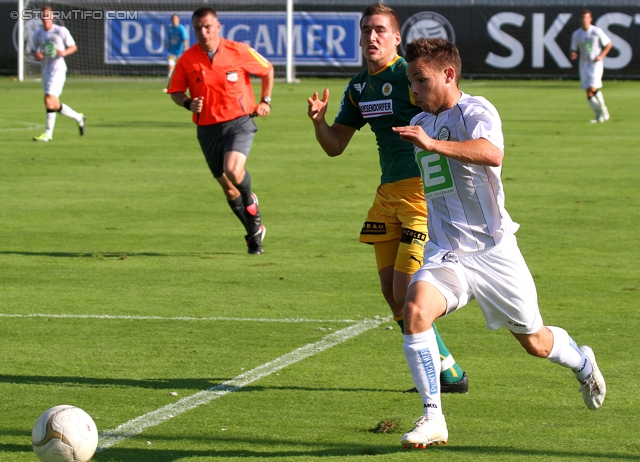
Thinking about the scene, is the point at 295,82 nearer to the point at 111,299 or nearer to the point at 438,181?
the point at 111,299

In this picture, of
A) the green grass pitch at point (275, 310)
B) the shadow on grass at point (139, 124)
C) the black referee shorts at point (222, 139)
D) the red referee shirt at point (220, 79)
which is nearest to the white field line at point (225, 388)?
the green grass pitch at point (275, 310)

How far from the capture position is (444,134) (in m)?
5.57

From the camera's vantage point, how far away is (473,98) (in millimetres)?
5645

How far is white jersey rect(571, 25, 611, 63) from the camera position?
25.2 m

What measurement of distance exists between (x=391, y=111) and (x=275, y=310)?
2636 millimetres

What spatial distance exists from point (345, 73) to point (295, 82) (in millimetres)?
2232

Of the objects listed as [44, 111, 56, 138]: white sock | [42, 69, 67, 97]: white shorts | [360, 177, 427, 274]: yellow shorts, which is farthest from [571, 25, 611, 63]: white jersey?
[360, 177, 427, 274]: yellow shorts

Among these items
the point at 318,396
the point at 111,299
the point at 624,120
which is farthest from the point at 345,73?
the point at 318,396

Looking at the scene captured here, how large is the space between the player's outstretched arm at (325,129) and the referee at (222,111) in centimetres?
425

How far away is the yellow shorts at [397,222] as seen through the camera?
253 inches

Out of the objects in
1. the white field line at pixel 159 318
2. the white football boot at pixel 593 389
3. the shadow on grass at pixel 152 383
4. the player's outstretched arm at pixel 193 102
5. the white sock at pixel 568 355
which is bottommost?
the white field line at pixel 159 318

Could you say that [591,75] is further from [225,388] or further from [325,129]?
[225,388]

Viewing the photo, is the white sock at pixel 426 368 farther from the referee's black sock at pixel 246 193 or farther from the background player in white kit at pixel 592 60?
the background player in white kit at pixel 592 60

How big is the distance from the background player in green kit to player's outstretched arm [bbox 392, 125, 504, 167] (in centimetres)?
122
